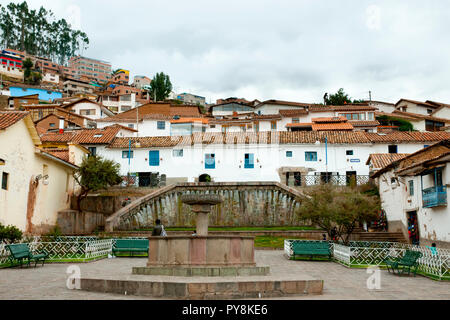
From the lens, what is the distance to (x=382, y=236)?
83.5ft

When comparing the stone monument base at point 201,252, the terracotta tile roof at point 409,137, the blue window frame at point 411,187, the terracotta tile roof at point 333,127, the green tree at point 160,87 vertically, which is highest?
the green tree at point 160,87

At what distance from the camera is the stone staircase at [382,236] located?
82.0 feet

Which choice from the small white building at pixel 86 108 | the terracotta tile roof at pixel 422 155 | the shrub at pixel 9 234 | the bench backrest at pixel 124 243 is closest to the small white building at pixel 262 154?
the terracotta tile roof at pixel 422 155

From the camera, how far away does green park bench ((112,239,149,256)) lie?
1992cm

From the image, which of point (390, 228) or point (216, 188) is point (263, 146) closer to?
point (216, 188)

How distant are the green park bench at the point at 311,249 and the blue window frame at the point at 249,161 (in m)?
22.3

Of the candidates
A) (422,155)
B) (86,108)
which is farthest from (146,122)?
(422,155)

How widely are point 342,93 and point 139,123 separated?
33.5 meters

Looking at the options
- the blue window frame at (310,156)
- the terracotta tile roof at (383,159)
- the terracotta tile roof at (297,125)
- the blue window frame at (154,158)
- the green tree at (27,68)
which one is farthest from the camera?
the green tree at (27,68)

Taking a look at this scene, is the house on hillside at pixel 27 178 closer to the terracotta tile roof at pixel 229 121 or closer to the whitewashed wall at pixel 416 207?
the whitewashed wall at pixel 416 207

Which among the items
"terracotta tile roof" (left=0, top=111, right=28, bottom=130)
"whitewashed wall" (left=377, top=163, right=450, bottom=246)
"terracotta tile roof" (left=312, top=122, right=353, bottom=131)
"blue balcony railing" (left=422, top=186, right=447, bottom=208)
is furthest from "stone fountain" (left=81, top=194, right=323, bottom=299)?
"terracotta tile roof" (left=312, top=122, right=353, bottom=131)

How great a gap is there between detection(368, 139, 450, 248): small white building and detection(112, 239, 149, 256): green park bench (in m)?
13.6

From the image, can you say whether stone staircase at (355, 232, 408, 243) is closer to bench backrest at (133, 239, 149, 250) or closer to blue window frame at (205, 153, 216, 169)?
bench backrest at (133, 239, 149, 250)
